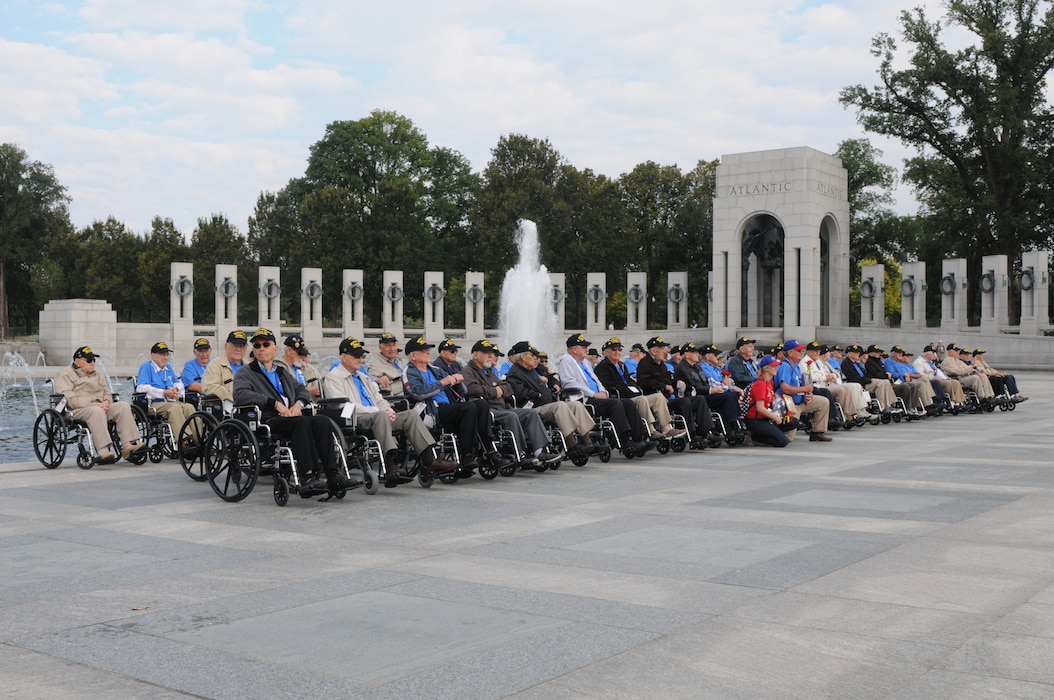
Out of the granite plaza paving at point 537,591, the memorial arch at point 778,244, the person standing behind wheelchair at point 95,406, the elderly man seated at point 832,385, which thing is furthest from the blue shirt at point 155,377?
the memorial arch at point 778,244

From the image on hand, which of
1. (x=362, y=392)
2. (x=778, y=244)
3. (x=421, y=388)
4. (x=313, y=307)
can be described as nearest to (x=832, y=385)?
(x=421, y=388)

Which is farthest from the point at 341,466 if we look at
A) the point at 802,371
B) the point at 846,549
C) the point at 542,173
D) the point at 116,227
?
the point at 116,227

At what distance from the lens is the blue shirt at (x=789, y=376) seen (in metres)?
15.1

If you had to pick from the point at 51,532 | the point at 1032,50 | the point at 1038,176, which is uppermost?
the point at 1032,50

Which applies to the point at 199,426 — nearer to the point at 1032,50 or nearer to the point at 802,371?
the point at 802,371

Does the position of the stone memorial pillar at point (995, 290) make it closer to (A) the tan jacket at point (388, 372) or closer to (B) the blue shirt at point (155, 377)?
(A) the tan jacket at point (388, 372)

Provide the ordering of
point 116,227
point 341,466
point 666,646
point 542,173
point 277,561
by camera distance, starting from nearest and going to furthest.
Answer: point 666,646
point 277,561
point 341,466
point 542,173
point 116,227

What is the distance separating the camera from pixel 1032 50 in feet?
157

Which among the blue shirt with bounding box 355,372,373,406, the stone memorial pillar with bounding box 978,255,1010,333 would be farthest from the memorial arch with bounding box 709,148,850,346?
the blue shirt with bounding box 355,372,373,406

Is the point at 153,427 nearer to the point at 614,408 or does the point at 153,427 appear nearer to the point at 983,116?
the point at 614,408

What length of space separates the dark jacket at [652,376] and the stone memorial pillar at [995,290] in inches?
1201

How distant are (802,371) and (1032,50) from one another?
39.3 metres

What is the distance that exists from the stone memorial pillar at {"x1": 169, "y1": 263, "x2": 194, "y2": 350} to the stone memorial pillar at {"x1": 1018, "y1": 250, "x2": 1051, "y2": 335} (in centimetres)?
3308

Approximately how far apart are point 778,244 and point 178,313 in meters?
25.4
